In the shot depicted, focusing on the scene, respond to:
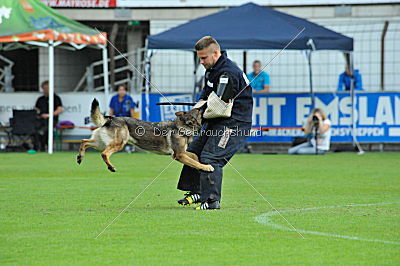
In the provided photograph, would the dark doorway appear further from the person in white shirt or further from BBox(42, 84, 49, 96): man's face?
the person in white shirt

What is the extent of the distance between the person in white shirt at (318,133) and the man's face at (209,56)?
472 inches

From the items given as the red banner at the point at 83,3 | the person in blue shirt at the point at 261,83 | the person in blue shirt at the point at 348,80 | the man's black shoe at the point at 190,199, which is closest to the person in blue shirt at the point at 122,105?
the person in blue shirt at the point at 261,83

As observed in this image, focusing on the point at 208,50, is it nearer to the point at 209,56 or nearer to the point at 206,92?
the point at 209,56

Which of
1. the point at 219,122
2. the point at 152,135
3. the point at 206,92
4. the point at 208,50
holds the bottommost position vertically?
the point at 152,135

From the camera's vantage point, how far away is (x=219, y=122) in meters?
9.45

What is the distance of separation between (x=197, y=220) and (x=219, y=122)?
144 cm

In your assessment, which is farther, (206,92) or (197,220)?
(206,92)

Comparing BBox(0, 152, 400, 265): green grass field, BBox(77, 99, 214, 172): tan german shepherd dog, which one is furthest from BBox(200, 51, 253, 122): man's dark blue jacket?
BBox(0, 152, 400, 265): green grass field

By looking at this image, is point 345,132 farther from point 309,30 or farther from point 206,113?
point 206,113

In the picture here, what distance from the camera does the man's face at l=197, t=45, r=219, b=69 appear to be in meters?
9.26

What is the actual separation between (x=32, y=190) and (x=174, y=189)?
2068 mm

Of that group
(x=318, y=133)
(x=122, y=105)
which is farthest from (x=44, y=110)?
(x=318, y=133)

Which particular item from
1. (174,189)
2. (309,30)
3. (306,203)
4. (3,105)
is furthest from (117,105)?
(306,203)

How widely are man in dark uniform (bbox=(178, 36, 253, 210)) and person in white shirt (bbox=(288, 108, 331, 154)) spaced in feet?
38.6
